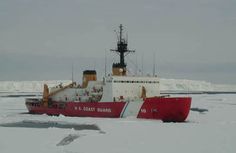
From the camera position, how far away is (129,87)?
100 ft

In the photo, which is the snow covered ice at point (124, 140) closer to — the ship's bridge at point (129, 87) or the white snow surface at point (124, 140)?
the white snow surface at point (124, 140)

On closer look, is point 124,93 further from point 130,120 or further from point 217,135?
point 217,135

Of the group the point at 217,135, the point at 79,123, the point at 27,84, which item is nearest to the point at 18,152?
the point at 217,135

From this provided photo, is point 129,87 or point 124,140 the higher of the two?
point 129,87

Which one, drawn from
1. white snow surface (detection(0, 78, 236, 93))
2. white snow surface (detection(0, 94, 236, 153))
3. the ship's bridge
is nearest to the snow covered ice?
white snow surface (detection(0, 94, 236, 153))

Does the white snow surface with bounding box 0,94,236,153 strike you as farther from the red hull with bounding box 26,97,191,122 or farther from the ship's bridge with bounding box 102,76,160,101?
the ship's bridge with bounding box 102,76,160,101

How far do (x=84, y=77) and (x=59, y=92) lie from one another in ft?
11.5

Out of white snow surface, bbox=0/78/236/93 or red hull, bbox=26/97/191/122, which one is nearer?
red hull, bbox=26/97/191/122

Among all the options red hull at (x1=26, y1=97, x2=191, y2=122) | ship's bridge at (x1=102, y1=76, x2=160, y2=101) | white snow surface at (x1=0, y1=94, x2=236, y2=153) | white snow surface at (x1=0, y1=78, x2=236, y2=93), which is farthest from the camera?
white snow surface at (x1=0, y1=78, x2=236, y2=93)

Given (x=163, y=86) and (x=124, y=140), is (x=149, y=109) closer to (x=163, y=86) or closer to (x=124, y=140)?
(x=124, y=140)

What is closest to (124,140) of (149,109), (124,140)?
(124,140)

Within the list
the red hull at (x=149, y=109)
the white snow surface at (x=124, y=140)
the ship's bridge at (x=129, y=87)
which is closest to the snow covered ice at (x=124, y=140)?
the white snow surface at (x=124, y=140)

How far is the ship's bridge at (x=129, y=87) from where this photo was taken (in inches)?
1184

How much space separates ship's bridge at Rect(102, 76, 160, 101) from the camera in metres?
30.1
